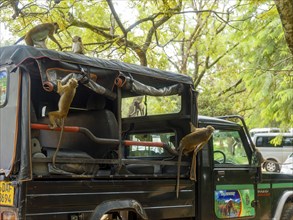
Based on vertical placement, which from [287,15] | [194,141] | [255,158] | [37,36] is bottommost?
[255,158]

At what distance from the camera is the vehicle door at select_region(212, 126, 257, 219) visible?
5359 mm

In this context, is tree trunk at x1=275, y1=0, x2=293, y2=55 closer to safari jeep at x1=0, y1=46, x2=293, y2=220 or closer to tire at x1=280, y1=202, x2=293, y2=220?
safari jeep at x1=0, y1=46, x2=293, y2=220

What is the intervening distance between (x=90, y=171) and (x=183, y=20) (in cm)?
1172

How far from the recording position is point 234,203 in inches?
217

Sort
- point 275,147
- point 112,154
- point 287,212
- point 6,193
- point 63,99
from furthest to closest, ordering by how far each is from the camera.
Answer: point 275,147
point 287,212
point 112,154
point 63,99
point 6,193

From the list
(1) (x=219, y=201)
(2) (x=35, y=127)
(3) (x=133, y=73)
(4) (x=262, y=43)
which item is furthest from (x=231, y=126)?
(4) (x=262, y=43)

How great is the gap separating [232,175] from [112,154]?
1.68 meters

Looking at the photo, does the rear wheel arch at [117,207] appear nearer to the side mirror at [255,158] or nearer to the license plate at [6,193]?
the license plate at [6,193]

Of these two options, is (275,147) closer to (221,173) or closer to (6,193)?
(221,173)

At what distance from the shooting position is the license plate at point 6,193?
11.8 feet

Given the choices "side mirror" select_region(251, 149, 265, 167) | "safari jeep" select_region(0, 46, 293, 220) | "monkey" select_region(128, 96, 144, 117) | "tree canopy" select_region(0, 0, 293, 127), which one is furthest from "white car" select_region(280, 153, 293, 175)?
"monkey" select_region(128, 96, 144, 117)

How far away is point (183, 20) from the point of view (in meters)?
15.2

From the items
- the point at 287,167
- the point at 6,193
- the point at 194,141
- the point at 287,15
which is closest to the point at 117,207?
the point at 6,193

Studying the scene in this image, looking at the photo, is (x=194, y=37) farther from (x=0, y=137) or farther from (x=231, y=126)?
(x=0, y=137)
